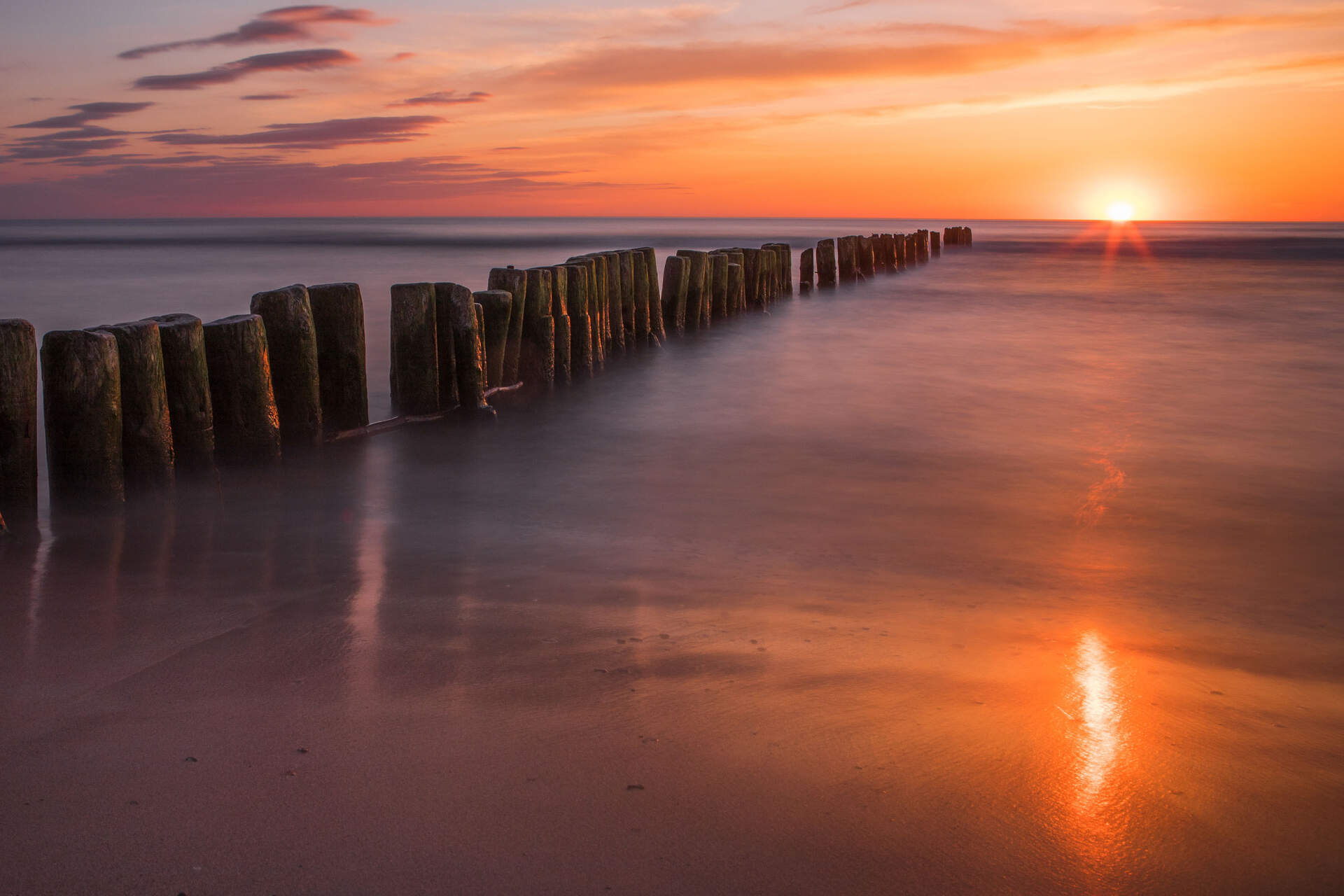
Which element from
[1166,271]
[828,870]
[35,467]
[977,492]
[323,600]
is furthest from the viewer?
[1166,271]

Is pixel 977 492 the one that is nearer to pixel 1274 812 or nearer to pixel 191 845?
pixel 1274 812

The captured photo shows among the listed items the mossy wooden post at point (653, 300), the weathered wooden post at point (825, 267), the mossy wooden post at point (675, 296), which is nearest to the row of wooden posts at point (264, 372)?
the mossy wooden post at point (653, 300)

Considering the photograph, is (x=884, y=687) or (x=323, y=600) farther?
(x=323, y=600)

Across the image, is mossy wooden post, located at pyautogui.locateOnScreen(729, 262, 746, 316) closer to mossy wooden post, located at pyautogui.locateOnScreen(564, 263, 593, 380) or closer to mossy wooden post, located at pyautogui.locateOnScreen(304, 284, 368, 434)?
mossy wooden post, located at pyautogui.locateOnScreen(564, 263, 593, 380)

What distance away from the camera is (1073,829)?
1867mm

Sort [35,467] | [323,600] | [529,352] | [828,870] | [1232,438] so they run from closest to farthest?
[828,870] → [323,600] → [35,467] → [1232,438] → [529,352]

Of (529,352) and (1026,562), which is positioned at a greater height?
(529,352)

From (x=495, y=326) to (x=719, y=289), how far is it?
6.72 meters

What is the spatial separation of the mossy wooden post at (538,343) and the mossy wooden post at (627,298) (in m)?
1.93

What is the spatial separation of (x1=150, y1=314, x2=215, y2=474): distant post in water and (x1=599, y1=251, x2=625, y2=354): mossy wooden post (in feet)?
16.4

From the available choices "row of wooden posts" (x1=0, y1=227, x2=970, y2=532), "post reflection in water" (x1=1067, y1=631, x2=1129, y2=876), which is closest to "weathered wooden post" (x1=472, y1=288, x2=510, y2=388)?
"row of wooden posts" (x1=0, y1=227, x2=970, y2=532)

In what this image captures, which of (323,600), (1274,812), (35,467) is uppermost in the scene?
(35,467)

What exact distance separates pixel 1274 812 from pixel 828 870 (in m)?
0.89

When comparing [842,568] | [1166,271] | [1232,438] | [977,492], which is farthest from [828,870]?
[1166,271]
